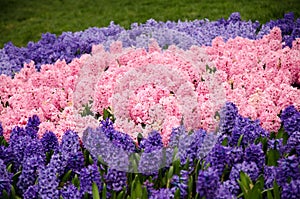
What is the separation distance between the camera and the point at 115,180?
274 centimetres

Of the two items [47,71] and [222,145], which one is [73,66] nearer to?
[47,71]

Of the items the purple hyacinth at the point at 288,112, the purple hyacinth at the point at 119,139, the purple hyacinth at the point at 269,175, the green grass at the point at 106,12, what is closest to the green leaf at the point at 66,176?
the purple hyacinth at the point at 119,139

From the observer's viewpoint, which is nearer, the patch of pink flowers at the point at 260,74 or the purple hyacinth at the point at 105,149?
the purple hyacinth at the point at 105,149

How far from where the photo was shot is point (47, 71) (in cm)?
488

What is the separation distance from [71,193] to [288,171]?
1241 mm

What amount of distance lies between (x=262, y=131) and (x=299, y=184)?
816 millimetres

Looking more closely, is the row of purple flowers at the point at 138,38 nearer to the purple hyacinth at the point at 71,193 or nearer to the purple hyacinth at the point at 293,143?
the purple hyacinth at the point at 293,143

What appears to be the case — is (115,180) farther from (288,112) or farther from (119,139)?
(288,112)

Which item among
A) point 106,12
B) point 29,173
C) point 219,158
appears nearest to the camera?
point 219,158

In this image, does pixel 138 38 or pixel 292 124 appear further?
pixel 138 38

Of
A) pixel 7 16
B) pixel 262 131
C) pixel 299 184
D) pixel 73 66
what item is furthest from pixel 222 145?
pixel 7 16

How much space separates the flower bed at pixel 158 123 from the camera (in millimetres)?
2740

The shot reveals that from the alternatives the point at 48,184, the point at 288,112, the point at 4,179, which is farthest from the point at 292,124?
the point at 4,179

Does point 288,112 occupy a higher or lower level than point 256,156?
higher
